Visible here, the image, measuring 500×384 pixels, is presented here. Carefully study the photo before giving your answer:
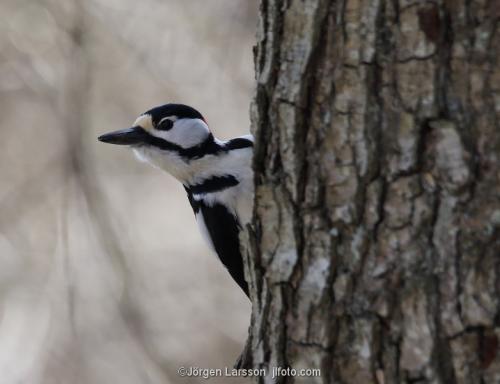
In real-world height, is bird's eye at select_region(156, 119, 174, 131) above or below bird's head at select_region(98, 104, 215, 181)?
above

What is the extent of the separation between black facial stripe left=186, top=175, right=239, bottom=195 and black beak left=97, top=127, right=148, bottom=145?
30 cm

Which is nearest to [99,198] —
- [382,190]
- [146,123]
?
[146,123]

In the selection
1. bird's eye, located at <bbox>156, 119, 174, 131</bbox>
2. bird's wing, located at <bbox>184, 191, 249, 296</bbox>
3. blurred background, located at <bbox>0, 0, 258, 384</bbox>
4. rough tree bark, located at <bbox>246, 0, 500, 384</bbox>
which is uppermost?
blurred background, located at <bbox>0, 0, 258, 384</bbox>

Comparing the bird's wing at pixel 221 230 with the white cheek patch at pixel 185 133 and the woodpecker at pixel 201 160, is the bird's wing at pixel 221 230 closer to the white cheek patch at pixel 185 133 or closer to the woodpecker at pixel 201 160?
the woodpecker at pixel 201 160

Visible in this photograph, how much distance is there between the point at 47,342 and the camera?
5.59 meters

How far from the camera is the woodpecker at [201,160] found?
11.2ft

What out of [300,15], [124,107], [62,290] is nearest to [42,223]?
[62,290]

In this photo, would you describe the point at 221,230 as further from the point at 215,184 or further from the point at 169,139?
the point at 169,139

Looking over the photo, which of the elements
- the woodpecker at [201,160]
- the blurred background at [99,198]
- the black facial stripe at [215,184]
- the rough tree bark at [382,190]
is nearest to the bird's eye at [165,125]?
the woodpecker at [201,160]

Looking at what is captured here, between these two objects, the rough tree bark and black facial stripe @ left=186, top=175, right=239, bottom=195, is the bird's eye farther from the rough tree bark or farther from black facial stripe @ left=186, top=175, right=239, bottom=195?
the rough tree bark

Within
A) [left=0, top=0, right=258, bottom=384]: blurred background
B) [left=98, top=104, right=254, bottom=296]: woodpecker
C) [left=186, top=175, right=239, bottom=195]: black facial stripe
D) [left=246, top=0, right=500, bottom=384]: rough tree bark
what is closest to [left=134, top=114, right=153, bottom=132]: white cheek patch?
[left=98, top=104, right=254, bottom=296]: woodpecker

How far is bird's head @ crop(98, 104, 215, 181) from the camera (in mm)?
3506

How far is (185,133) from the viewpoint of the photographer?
354 cm

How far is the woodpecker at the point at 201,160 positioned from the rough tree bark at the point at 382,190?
1276 millimetres
